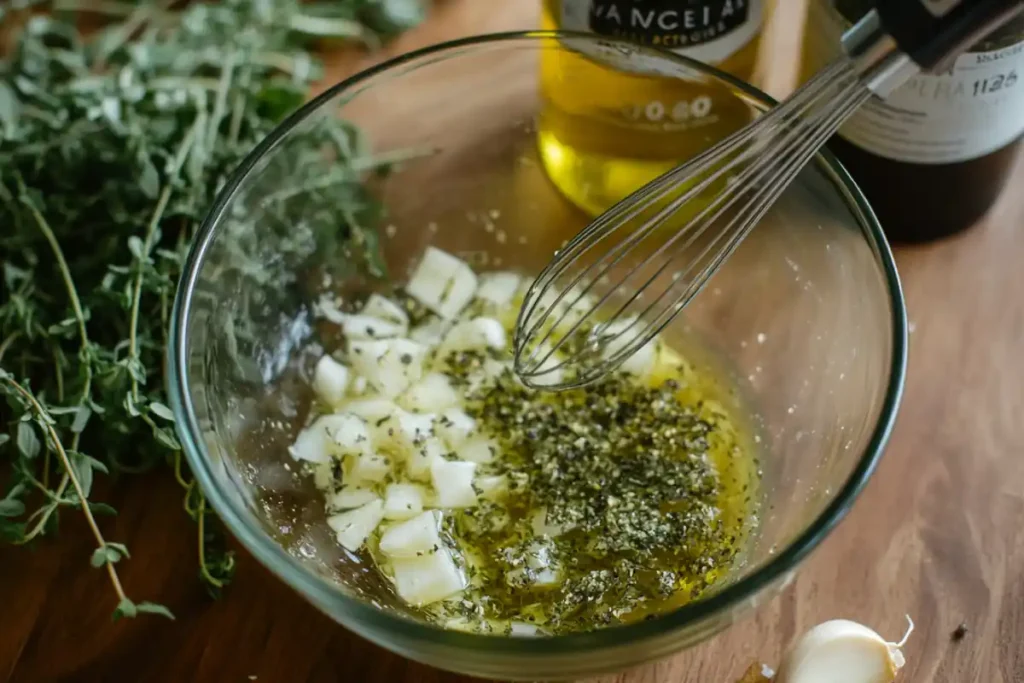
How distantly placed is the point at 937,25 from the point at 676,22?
0.86 ft

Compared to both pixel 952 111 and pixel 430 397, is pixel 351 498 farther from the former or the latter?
pixel 952 111

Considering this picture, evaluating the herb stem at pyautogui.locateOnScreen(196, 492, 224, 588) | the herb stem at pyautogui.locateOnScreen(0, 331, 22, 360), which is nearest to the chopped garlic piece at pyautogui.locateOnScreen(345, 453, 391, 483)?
the herb stem at pyautogui.locateOnScreen(196, 492, 224, 588)

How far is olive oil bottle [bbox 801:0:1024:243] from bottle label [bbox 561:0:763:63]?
0.19 feet

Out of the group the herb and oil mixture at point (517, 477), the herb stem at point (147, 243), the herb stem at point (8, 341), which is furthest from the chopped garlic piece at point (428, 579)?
the herb stem at point (8, 341)

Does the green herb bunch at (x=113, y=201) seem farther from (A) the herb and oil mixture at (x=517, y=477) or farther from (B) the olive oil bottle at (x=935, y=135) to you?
(B) the olive oil bottle at (x=935, y=135)

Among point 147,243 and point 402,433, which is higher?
point 147,243

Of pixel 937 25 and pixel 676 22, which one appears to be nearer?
pixel 937 25

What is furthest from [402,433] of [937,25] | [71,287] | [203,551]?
[937,25]

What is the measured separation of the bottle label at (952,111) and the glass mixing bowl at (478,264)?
0.10 meters

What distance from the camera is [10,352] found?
88cm

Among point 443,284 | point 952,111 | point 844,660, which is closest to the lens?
point 844,660

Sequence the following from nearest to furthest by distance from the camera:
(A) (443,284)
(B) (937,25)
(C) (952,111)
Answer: (B) (937,25) < (C) (952,111) < (A) (443,284)

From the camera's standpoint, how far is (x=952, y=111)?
82cm

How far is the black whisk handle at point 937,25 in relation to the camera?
596 mm
